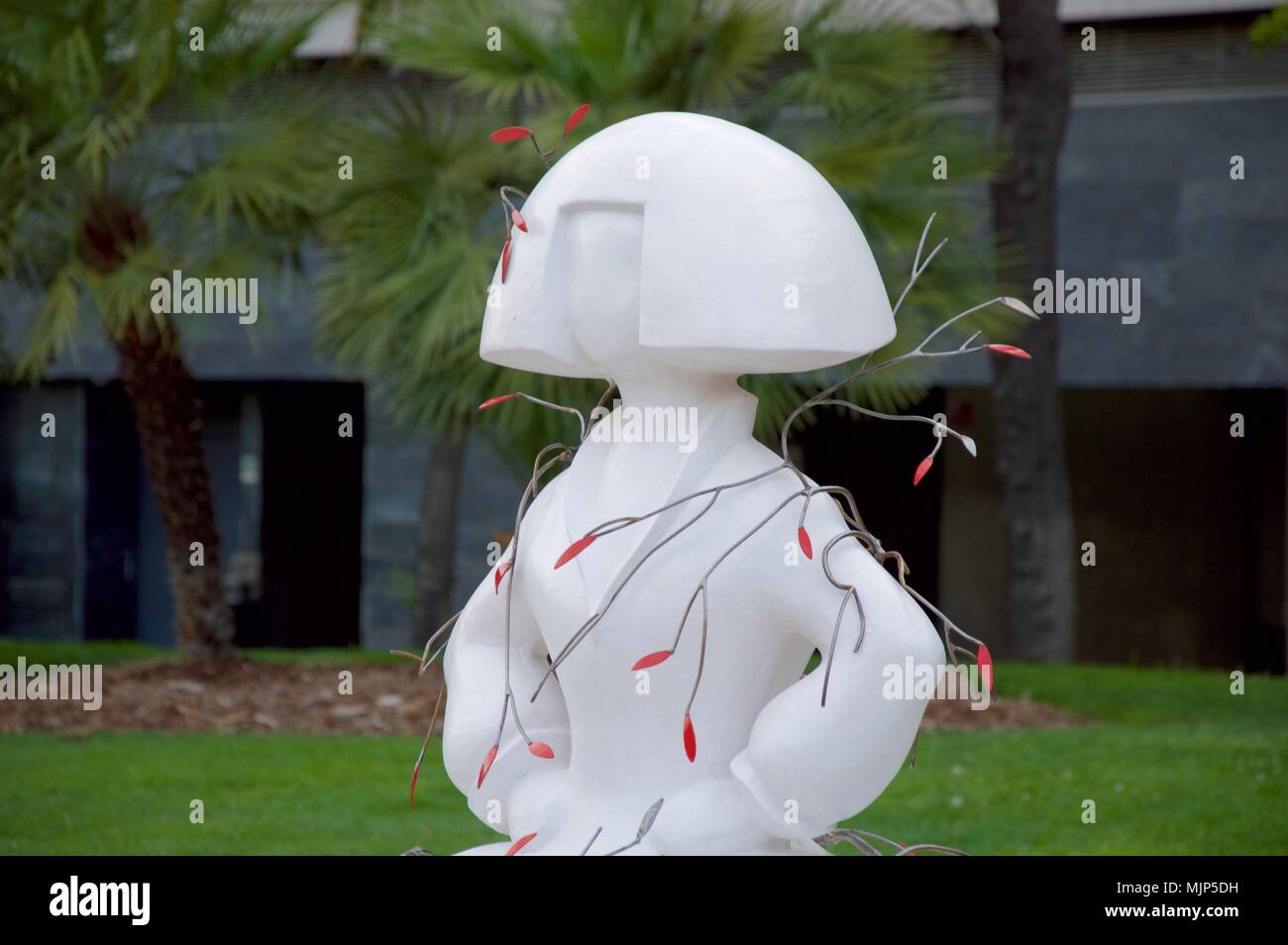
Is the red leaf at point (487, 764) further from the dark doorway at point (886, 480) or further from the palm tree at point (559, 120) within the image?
the dark doorway at point (886, 480)

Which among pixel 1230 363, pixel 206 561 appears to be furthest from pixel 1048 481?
pixel 206 561

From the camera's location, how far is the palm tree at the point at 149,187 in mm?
6316

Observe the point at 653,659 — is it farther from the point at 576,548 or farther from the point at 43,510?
the point at 43,510

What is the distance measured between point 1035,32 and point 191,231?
13.7 ft

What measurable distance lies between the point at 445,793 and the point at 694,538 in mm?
3199

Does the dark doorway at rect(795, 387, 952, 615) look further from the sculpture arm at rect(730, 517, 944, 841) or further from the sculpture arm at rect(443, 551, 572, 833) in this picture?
the sculpture arm at rect(730, 517, 944, 841)


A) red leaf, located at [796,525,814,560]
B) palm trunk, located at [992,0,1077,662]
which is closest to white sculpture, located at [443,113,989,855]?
red leaf, located at [796,525,814,560]

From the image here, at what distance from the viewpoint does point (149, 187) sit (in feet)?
22.5

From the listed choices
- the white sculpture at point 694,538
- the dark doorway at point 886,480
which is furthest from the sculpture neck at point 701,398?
the dark doorway at point 886,480

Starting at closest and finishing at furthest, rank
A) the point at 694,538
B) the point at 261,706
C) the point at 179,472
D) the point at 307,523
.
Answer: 1. the point at 694,538
2. the point at 261,706
3. the point at 179,472
4. the point at 307,523

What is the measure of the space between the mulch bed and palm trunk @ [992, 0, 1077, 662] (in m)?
1.24

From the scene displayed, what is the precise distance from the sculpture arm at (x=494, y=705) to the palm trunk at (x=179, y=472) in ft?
16.1

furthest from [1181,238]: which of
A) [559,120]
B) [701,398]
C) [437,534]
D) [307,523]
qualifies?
[701,398]
